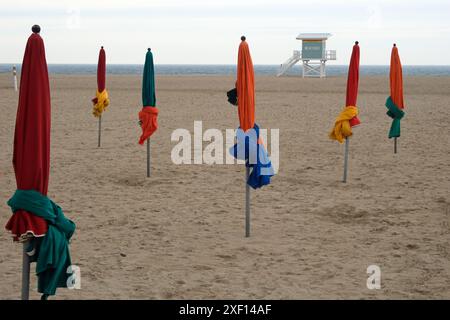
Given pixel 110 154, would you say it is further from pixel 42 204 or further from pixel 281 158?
pixel 42 204

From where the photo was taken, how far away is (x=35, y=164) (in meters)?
4.08

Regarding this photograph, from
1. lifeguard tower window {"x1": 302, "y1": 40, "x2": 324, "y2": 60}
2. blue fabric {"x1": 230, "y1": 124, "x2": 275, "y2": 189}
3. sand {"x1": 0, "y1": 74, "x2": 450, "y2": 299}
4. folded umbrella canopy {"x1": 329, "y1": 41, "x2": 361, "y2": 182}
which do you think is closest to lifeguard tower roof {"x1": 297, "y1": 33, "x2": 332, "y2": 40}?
lifeguard tower window {"x1": 302, "y1": 40, "x2": 324, "y2": 60}

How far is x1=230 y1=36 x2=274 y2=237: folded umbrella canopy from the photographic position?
669cm

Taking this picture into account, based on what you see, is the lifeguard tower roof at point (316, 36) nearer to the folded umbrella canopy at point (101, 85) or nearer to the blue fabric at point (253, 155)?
the folded umbrella canopy at point (101, 85)

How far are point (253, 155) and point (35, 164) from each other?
3.39m

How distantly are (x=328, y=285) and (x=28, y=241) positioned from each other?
3.00 metres

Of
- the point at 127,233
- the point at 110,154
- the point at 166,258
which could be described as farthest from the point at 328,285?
the point at 110,154

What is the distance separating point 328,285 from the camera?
5770 mm

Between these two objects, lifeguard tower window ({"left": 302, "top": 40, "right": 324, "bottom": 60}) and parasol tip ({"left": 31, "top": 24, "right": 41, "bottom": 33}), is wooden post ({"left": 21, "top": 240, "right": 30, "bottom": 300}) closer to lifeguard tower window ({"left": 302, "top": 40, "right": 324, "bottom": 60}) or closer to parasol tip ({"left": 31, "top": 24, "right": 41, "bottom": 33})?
parasol tip ({"left": 31, "top": 24, "right": 41, "bottom": 33})

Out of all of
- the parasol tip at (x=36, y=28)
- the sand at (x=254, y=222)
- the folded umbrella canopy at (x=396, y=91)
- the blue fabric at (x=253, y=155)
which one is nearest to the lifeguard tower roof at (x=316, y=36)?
the sand at (x=254, y=222)

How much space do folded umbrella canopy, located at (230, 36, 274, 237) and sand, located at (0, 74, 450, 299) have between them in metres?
0.90

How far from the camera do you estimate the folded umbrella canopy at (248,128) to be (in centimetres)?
669

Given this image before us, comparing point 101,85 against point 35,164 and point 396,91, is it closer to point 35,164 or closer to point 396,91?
point 396,91

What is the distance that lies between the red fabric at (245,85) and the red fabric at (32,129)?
298cm
